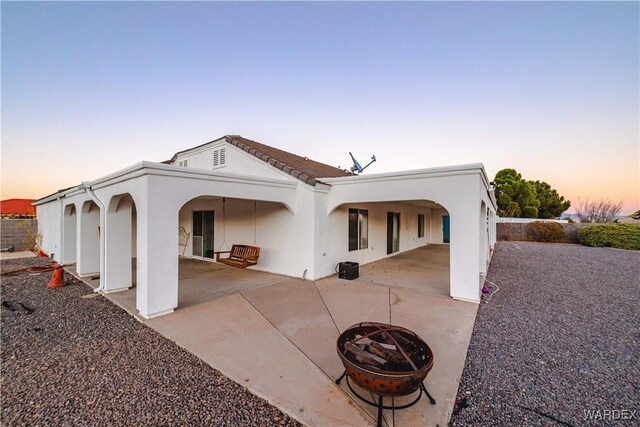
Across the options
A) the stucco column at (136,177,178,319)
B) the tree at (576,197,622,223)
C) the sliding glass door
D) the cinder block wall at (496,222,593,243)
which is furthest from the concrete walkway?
the tree at (576,197,622,223)

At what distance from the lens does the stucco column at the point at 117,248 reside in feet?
20.8

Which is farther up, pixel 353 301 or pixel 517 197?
pixel 517 197

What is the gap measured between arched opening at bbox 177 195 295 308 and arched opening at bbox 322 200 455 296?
1.74 m

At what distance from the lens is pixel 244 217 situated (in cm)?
954

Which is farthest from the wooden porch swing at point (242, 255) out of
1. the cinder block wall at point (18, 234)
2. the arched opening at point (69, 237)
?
the cinder block wall at point (18, 234)

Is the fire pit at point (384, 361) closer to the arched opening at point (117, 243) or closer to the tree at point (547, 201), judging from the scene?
the arched opening at point (117, 243)

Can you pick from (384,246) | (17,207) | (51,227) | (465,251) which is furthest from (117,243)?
(17,207)

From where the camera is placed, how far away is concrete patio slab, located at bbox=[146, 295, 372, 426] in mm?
2542

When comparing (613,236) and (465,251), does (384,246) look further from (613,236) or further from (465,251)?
(613,236)

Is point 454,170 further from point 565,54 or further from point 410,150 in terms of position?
point 410,150

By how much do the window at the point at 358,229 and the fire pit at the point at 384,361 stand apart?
6424mm

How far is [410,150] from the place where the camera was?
15172mm

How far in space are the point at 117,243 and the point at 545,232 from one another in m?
26.6

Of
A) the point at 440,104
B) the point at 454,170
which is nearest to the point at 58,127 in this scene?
the point at 454,170
